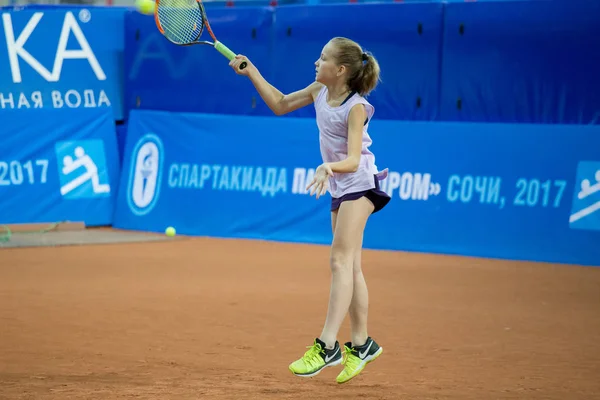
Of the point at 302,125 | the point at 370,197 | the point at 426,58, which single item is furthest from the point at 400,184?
the point at 370,197

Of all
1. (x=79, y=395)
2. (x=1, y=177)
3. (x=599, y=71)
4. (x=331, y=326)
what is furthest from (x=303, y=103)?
(x=1, y=177)

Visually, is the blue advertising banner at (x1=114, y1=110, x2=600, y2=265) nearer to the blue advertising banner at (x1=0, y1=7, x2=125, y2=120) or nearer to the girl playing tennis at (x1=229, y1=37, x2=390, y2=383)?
the blue advertising banner at (x1=0, y1=7, x2=125, y2=120)

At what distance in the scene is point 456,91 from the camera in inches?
508

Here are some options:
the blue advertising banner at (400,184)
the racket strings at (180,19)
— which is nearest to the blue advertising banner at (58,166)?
the blue advertising banner at (400,184)

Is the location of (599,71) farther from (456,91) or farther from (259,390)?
(259,390)

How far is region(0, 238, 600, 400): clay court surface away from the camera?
5824 millimetres

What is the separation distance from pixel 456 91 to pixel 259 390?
26.0ft

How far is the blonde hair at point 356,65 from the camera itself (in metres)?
5.64

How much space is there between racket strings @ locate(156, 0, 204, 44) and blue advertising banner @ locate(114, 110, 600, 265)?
19.9ft

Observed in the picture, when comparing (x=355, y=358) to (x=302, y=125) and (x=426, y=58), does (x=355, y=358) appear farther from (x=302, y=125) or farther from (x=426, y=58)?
(x=426, y=58)

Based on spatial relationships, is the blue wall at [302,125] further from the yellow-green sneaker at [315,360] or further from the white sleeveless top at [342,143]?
the yellow-green sneaker at [315,360]

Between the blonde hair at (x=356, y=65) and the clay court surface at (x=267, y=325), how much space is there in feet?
5.48

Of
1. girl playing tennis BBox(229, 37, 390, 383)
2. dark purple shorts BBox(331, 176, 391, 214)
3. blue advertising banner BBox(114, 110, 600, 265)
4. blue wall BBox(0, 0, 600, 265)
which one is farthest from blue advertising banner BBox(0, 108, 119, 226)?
dark purple shorts BBox(331, 176, 391, 214)

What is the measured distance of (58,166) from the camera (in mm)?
13969
